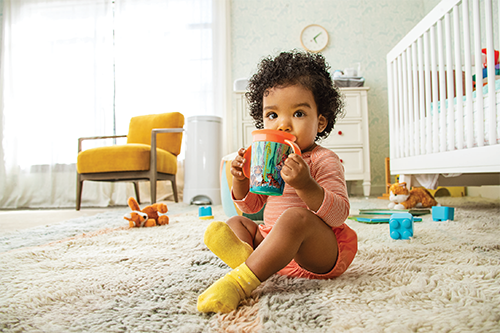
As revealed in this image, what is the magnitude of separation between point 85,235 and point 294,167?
3.03 feet

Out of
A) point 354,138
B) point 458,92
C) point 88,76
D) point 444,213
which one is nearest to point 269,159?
point 444,213

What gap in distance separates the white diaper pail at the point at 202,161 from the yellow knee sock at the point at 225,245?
6.13 ft

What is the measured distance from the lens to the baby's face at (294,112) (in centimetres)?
57

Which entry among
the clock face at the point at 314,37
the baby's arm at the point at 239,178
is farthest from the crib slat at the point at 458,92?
the clock face at the point at 314,37

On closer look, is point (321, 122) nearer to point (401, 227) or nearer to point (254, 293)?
point (254, 293)

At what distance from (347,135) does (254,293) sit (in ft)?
7.99

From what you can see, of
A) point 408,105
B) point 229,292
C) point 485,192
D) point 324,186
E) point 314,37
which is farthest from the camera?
point 314,37

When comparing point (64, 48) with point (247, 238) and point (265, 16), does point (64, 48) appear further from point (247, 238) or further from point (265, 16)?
point (247, 238)

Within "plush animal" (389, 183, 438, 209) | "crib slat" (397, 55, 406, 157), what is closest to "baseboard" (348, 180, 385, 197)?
"crib slat" (397, 55, 406, 157)

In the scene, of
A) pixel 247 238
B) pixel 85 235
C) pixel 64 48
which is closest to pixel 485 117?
pixel 247 238

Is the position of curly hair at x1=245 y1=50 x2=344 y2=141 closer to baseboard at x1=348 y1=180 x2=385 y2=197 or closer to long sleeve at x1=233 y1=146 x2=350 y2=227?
long sleeve at x1=233 y1=146 x2=350 y2=227

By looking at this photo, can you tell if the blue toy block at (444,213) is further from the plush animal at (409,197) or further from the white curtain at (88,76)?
the white curtain at (88,76)

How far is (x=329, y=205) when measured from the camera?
1.60 ft

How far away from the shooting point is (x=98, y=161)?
7.19 ft
